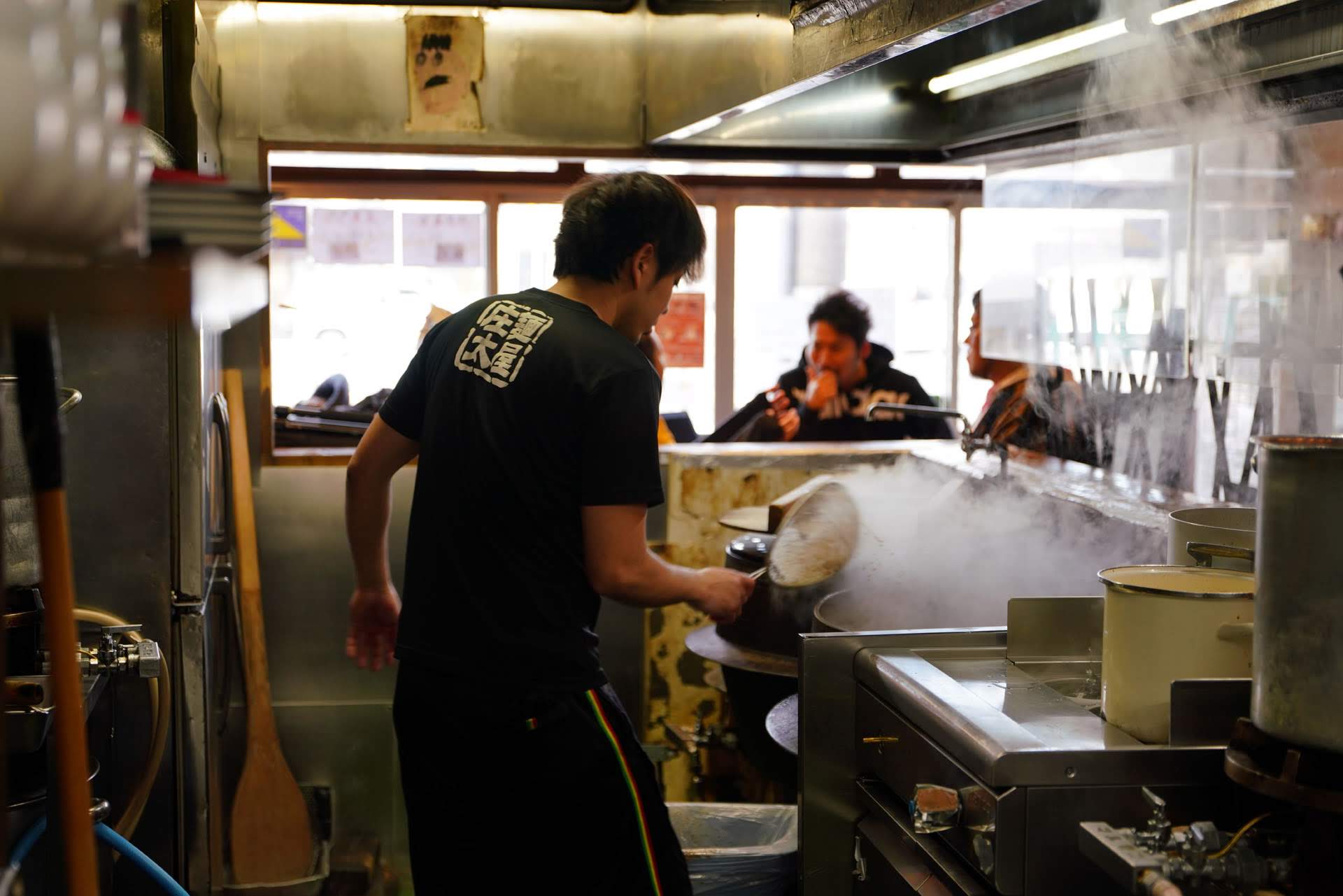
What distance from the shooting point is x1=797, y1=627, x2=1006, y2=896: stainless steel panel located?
5.84ft

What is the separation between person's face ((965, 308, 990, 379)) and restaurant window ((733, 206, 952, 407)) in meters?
2.11

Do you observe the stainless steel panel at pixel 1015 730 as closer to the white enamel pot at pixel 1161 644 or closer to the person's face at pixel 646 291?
the white enamel pot at pixel 1161 644

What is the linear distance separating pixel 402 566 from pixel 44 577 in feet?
10.1

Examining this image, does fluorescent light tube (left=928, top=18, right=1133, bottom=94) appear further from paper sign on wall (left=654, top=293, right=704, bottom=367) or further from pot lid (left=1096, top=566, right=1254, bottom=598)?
paper sign on wall (left=654, top=293, right=704, bottom=367)

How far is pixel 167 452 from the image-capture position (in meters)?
2.59

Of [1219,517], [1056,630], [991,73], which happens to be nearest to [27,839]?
[1056,630]

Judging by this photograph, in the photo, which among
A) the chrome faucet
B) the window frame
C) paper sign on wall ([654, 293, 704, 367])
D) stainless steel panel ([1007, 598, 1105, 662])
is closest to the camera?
stainless steel panel ([1007, 598, 1105, 662])

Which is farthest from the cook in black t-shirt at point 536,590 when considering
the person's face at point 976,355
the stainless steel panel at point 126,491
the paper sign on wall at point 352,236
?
the paper sign on wall at point 352,236

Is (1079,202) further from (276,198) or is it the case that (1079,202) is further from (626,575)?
(276,198)

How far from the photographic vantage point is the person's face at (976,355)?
4117 mm

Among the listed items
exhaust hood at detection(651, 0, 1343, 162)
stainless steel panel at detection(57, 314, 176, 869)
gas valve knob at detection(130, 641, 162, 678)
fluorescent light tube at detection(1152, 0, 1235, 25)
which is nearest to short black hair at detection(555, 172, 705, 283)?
exhaust hood at detection(651, 0, 1343, 162)

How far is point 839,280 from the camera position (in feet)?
22.4

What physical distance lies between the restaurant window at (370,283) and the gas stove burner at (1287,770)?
5.05 meters

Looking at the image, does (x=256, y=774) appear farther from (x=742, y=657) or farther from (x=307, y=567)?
(x=742, y=657)
